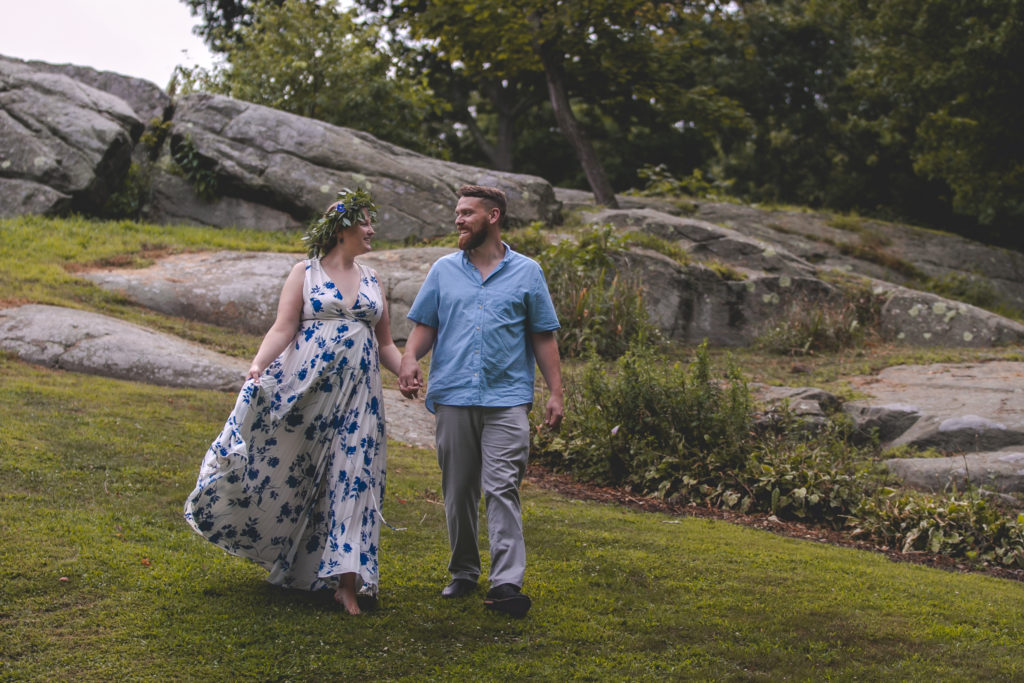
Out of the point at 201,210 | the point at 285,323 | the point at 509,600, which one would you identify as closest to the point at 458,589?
the point at 509,600

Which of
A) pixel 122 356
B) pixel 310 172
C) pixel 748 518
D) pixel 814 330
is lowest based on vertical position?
pixel 748 518

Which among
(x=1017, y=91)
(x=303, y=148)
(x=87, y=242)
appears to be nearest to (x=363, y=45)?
(x=303, y=148)

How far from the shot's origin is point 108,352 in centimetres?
931

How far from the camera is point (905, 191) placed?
2538 cm

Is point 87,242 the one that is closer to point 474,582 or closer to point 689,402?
point 689,402

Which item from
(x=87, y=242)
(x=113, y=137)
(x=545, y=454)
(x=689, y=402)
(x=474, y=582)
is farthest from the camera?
(x=113, y=137)

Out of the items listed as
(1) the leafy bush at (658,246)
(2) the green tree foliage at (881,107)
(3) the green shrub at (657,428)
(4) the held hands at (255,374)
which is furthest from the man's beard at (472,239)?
(2) the green tree foliage at (881,107)

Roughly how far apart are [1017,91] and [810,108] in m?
12.9

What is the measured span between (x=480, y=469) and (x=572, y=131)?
47.1 feet

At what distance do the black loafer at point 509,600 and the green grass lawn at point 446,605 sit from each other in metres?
0.07

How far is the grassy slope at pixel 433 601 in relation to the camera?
381 centimetres

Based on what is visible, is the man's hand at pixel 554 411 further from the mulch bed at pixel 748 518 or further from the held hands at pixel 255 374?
the mulch bed at pixel 748 518

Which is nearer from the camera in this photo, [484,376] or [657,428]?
[484,376]

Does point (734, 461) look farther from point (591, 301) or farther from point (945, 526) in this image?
point (591, 301)
